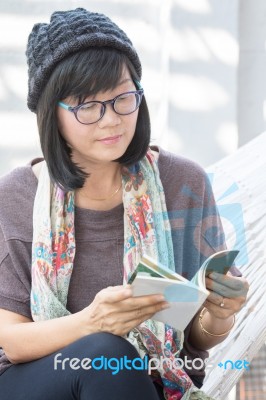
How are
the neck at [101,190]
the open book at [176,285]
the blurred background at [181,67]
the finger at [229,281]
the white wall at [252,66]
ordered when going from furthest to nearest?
the white wall at [252,66]
the blurred background at [181,67]
the neck at [101,190]
the finger at [229,281]
the open book at [176,285]

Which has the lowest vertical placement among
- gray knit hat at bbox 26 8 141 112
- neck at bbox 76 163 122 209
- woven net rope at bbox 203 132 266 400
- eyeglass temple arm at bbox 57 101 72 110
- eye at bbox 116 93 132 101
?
woven net rope at bbox 203 132 266 400

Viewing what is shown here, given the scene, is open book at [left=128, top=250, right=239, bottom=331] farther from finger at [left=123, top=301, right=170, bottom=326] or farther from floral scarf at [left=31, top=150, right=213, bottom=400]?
floral scarf at [left=31, top=150, right=213, bottom=400]

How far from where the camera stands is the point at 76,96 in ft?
4.11

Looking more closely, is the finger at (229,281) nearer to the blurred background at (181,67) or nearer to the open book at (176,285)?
the open book at (176,285)

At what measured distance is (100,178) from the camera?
4.58ft

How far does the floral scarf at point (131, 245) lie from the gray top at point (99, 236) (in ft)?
0.06

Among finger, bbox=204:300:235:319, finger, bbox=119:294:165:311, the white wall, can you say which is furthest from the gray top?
the white wall

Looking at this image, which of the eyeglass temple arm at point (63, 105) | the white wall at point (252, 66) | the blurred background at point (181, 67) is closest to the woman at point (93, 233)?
the eyeglass temple arm at point (63, 105)

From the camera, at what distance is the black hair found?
1241mm

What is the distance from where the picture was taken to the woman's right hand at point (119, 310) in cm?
111

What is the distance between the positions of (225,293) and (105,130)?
33 cm

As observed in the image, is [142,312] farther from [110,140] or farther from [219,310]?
[110,140]

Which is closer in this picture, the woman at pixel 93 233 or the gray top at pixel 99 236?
the woman at pixel 93 233

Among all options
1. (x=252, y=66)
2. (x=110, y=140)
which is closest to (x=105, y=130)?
(x=110, y=140)
